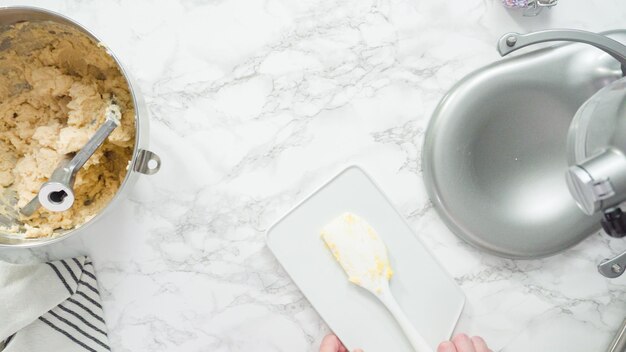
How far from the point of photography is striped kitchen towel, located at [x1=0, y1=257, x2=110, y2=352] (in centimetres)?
78

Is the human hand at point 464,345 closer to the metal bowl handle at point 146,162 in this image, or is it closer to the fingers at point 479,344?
the fingers at point 479,344

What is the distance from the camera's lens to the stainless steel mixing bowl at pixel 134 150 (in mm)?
637

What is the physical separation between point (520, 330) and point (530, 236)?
16 cm

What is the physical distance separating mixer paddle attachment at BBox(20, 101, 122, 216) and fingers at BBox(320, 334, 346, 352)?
41cm

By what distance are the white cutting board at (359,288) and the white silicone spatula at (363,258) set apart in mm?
20

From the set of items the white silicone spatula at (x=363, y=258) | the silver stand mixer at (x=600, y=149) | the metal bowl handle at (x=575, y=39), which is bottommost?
the white silicone spatula at (x=363, y=258)

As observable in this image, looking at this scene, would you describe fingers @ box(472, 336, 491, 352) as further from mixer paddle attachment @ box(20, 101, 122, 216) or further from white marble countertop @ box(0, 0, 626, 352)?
mixer paddle attachment @ box(20, 101, 122, 216)

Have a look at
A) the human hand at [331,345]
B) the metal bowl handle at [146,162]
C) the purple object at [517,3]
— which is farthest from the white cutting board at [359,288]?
the purple object at [517,3]

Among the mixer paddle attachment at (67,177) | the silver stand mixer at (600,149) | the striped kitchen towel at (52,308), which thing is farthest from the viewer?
the striped kitchen towel at (52,308)

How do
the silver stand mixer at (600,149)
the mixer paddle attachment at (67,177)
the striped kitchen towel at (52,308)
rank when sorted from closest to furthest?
the silver stand mixer at (600,149) < the mixer paddle attachment at (67,177) < the striped kitchen towel at (52,308)

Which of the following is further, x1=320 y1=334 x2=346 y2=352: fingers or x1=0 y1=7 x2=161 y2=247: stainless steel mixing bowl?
x1=320 y1=334 x2=346 y2=352: fingers

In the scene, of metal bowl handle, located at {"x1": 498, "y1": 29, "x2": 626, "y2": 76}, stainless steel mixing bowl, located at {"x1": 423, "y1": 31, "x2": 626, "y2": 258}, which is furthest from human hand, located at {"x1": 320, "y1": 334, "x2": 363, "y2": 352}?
metal bowl handle, located at {"x1": 498, "y1": 29, "x2": 626, "y2": 76}

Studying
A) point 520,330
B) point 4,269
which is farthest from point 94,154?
point 520,330

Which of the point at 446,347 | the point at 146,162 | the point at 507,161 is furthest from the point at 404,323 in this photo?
the point at 146,162
